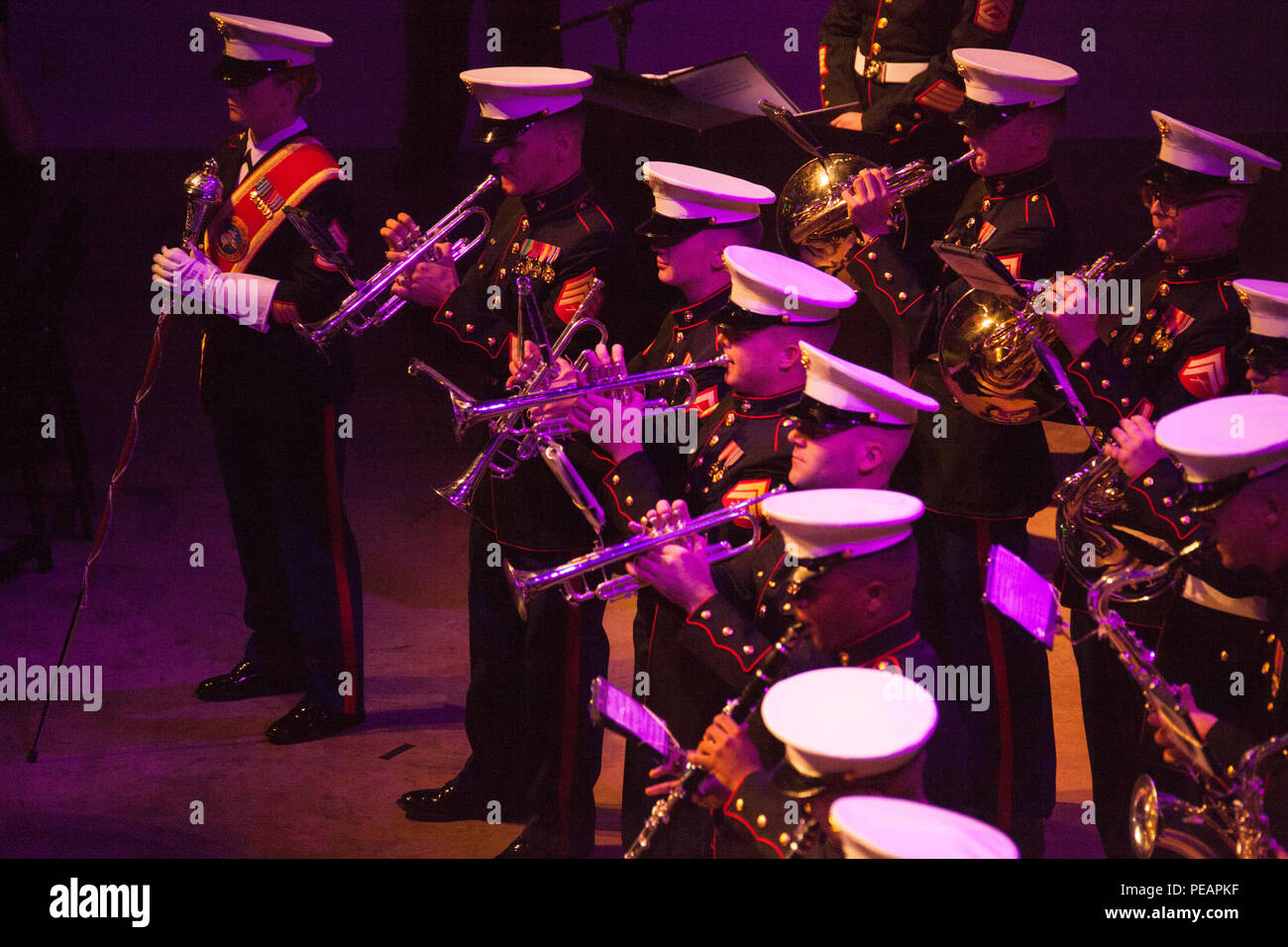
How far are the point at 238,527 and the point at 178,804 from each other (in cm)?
107

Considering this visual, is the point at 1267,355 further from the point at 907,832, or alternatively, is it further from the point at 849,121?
the point at 849,121

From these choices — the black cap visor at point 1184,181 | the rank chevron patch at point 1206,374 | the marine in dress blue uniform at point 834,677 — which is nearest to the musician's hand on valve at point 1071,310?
the rank chevron patch at point 1206,374

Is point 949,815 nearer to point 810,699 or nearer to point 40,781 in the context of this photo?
point 810,699

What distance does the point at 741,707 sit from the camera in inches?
104

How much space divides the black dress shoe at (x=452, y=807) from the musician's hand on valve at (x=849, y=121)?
2751mm

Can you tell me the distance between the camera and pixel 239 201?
4.83m

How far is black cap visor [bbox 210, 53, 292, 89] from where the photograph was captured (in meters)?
4.71

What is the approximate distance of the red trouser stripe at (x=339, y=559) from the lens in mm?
4895

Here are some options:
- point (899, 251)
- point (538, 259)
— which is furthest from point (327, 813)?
point (899, 251)

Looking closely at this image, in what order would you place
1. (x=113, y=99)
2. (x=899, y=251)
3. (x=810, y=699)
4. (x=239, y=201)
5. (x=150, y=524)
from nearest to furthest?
(x=810, y=699)
(x=899, y=251)
(x=239, y=201)
(x=150, y=524)
(x=113, y=99)

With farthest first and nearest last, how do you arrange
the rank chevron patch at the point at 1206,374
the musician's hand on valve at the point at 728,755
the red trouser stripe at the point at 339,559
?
1. the red trouser stripe at the point at 339,559
2. the rank chevron patch at the point at 1206,374
3. the musician's hand on valve at the point at 728,755

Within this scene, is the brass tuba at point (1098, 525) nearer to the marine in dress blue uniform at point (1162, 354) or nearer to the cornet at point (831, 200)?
the marine in dress blue uniform at point (1162, 354)

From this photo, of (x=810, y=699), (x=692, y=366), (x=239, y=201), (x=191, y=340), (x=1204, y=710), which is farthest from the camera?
(x=191, y=340)

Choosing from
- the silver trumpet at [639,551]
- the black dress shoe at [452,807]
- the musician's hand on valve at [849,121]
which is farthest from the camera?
the musician's hand on valve at [849,121]
